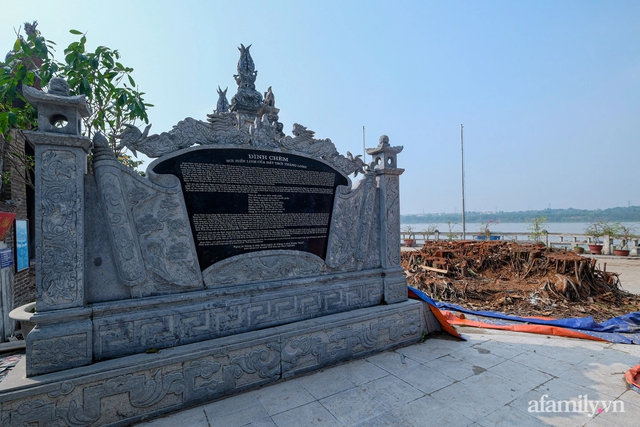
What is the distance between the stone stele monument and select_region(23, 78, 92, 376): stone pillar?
0.03ft

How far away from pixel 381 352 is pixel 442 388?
1.07 metres

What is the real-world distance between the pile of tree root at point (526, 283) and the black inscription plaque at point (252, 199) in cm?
494

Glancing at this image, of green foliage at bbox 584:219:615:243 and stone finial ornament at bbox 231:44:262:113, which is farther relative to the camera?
green foliage at bbox 584:219:615:243

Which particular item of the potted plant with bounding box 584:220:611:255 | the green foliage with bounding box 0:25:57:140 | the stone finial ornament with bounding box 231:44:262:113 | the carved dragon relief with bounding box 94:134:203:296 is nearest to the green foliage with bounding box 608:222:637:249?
the potted plant with bounding box 584:220:611:255

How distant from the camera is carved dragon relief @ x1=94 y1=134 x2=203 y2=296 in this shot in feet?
10.1

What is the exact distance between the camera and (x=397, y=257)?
4891 mm

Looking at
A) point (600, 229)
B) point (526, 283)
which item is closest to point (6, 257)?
point (526, 283)

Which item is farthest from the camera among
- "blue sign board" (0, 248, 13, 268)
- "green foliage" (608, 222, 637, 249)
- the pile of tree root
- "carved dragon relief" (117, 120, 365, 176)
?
"green foliage" (608, 222, 637, 249)

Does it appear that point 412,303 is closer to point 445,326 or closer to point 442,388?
point 445,326

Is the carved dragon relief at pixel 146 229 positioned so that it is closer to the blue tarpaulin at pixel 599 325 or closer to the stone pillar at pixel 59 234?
the stone pillar at pixel 59 234

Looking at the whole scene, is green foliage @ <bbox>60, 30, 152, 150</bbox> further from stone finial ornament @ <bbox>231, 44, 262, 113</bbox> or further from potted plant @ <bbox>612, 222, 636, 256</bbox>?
potted plant @ <bbox>612, 222, 636, 256</bbox>

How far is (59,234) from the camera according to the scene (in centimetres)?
279

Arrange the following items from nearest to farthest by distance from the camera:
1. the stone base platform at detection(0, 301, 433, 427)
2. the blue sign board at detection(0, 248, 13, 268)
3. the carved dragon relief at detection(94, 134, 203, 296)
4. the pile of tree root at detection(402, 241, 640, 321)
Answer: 1. the stone base platform at detection(0, 301, 433, 427)
2. the carved dragon relief at detection(94, 134, 203, 296)
3. the blue sign board at detection(0, 248, 13, 268)
4. the pile of tree root at detection(402, 241, 640, 321)

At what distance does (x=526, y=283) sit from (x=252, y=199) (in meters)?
8.61
